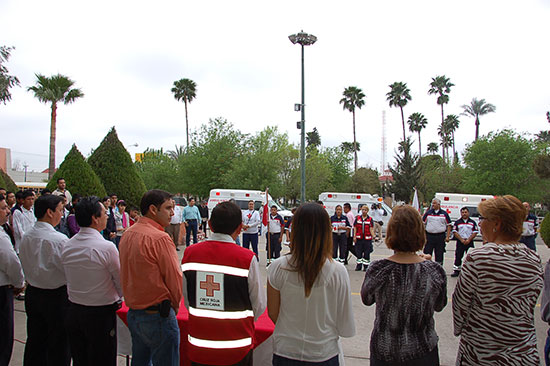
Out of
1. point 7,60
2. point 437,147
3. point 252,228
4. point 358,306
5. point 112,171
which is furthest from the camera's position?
point 437,147

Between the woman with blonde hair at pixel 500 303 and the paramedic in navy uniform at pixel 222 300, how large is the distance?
1466 mm

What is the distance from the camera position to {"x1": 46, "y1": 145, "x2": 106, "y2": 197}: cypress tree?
11.9 metres

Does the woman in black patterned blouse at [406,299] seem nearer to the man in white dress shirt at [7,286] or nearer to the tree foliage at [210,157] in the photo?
the man in white dress shirt at [7,286]

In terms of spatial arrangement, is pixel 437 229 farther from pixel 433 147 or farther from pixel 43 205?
pixel 433 147

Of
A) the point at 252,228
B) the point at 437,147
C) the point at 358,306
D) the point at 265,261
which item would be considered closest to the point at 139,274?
the point at 358,306

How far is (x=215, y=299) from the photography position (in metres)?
2.68

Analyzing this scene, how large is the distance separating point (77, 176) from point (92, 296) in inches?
386

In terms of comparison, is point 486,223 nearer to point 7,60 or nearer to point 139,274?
point 139,274

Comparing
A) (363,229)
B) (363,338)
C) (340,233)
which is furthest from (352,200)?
(363,338)

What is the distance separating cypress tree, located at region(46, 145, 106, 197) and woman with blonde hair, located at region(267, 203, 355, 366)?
35.8 feet

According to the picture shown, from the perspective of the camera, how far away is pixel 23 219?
7.71m

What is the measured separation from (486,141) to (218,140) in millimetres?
26429

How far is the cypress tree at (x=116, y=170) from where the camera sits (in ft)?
46.3

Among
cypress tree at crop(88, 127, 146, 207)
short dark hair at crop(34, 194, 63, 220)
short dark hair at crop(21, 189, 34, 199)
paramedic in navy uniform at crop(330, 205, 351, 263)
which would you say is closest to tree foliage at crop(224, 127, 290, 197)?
cypress tree at crop(88, 127, 146, 207)
